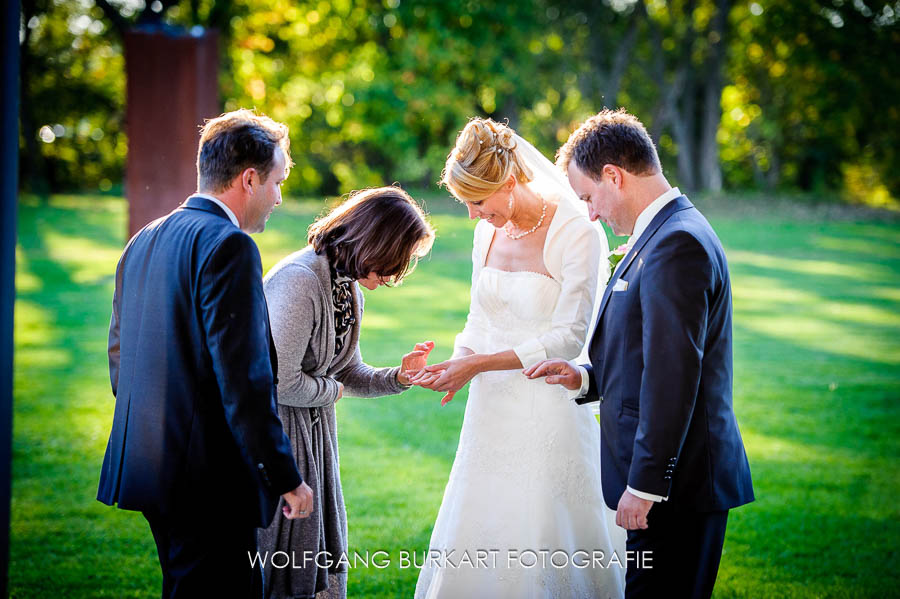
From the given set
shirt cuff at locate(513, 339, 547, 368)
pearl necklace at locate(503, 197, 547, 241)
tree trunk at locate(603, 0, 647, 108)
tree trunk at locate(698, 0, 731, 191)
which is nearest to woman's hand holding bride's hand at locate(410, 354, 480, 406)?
shirt cuff at locate(513, 339, 547, 368)

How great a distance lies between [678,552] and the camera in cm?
314

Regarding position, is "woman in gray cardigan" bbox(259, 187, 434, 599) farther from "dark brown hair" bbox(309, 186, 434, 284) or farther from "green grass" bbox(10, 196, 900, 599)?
"green grass" bbox(10, 196, 900, 599)

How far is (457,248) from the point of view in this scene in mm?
21844

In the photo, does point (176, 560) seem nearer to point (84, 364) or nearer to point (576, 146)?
point (576, 146)

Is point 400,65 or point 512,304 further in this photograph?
point 400,65

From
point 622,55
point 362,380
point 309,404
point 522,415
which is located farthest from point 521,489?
point 622,55

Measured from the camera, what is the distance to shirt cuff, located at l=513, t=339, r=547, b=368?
3912 mm

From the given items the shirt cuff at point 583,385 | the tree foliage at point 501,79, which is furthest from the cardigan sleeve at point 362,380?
the tree foliage at point 501,79

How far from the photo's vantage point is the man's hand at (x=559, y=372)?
12.1 feet

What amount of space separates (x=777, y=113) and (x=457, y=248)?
17.3 m

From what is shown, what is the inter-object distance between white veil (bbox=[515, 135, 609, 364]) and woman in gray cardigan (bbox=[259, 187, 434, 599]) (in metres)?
0.79

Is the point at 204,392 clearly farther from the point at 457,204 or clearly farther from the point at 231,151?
the point at 457,204

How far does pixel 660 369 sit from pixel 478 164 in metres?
1.49

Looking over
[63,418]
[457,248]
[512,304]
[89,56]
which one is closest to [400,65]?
[457,248]
